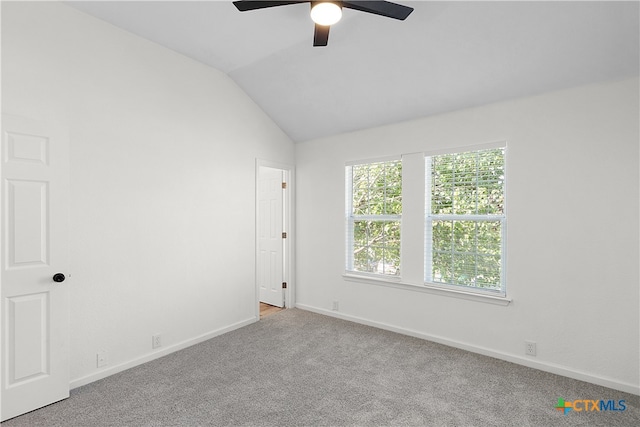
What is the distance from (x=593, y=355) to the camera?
8.97 ft

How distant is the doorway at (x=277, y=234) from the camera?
189 inches

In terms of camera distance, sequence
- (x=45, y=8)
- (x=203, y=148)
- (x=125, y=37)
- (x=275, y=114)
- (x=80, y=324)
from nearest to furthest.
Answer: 1. (x=45, y=8)
2. (x=80, y=324)
3. (x=125, y=37)
4. (x=203, y=148)
5. (x=275, y=114)

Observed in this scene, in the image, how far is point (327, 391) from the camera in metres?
2.61

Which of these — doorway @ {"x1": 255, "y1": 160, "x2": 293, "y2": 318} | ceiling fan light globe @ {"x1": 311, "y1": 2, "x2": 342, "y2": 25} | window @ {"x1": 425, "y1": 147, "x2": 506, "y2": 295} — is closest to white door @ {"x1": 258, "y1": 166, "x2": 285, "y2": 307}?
doorway @ {"x1": 255, "y1": 160, "x2": 293, "y2": 318}

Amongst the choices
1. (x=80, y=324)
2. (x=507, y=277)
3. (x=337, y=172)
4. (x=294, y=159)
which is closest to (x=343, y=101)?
(x=337, y=172)

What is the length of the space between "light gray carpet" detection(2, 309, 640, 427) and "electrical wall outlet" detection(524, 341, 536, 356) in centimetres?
14

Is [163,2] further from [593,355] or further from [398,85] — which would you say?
[593,355]

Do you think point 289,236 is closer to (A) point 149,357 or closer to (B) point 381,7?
(A) point 149,357

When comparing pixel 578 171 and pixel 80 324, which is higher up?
pixel 578 171

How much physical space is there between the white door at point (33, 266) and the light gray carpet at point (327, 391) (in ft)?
0.72

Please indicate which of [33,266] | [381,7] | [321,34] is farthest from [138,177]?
[381,7]

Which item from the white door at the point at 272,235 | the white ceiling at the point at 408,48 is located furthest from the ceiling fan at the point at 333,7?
the white door at the point at 272,235

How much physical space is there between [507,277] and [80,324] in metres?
3.74

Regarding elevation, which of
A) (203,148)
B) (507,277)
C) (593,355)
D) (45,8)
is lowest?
(593,355)
